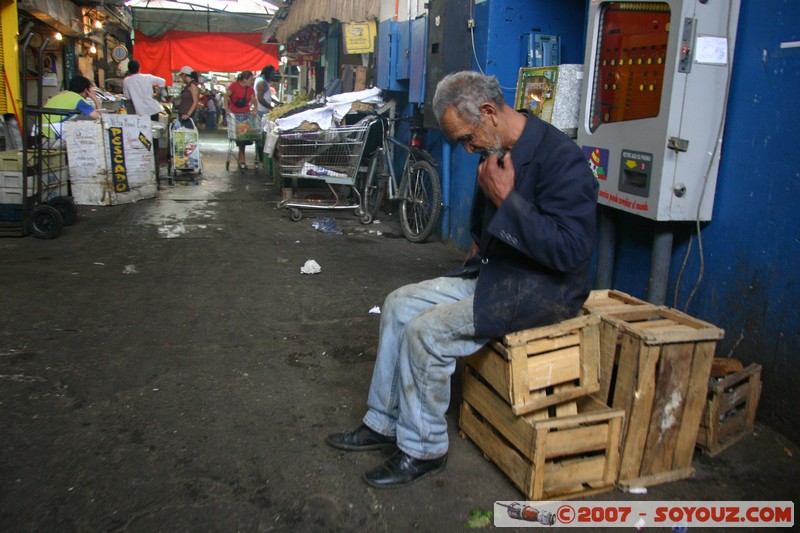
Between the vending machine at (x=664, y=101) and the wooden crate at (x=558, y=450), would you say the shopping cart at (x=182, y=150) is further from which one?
the wooden crate at (x=558, y=450)

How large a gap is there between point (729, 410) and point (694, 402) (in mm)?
475

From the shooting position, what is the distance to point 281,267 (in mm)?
6336

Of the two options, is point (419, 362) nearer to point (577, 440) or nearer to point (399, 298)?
point (399, 298)

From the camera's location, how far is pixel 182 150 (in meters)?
12.0

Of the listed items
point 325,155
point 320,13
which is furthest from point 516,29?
point 320,13

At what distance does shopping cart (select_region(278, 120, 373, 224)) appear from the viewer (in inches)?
331

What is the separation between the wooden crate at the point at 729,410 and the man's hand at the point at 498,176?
1.42 meters

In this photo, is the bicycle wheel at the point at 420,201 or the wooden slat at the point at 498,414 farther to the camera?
the bicycle wheel at the point at 420,201

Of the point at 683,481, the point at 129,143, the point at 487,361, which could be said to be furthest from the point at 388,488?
the point at 129,143

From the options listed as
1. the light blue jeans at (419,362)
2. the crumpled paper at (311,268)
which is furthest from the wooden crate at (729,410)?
the crumpled paper at (311,268)

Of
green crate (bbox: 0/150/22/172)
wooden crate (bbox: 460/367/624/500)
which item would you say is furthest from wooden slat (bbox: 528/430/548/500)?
green crate (bbox: 0/150/22/172)

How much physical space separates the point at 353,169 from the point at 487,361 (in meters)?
A: 6.00

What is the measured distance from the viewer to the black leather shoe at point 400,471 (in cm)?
277

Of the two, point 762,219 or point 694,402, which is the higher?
point 762,219
